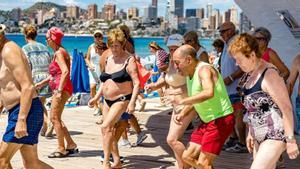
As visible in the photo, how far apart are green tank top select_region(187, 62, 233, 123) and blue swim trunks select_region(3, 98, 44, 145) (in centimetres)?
131

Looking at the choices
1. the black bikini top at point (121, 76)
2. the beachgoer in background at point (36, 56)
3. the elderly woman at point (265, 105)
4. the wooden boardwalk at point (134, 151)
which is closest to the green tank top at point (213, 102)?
the elderly woman at point (265, 105)

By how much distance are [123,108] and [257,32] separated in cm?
159

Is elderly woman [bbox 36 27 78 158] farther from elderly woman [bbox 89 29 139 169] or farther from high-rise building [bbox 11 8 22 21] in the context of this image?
high-rise building [bbox 11 8 22 21]

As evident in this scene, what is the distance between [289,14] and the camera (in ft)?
26.7

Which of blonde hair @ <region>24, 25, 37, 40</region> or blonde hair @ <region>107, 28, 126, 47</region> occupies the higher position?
blonde hair @ <region>107, 28, 126, 47</region>

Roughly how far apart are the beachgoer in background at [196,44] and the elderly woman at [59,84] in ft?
4.94

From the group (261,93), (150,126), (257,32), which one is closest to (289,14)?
(257,32)

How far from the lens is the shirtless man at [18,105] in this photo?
14.5 feet

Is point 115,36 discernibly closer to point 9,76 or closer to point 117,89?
point 117,89

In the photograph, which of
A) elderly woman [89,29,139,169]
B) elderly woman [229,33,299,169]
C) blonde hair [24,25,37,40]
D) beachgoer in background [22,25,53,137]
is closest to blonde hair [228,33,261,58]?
elderly woman [229,33,299,169]

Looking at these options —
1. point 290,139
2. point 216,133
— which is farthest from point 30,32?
point 290,139

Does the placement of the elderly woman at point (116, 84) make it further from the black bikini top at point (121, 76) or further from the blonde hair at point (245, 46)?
the blonde hair at point (245, 46)

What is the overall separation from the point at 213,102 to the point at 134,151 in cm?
294

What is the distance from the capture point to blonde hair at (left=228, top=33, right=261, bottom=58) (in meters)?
3.95
